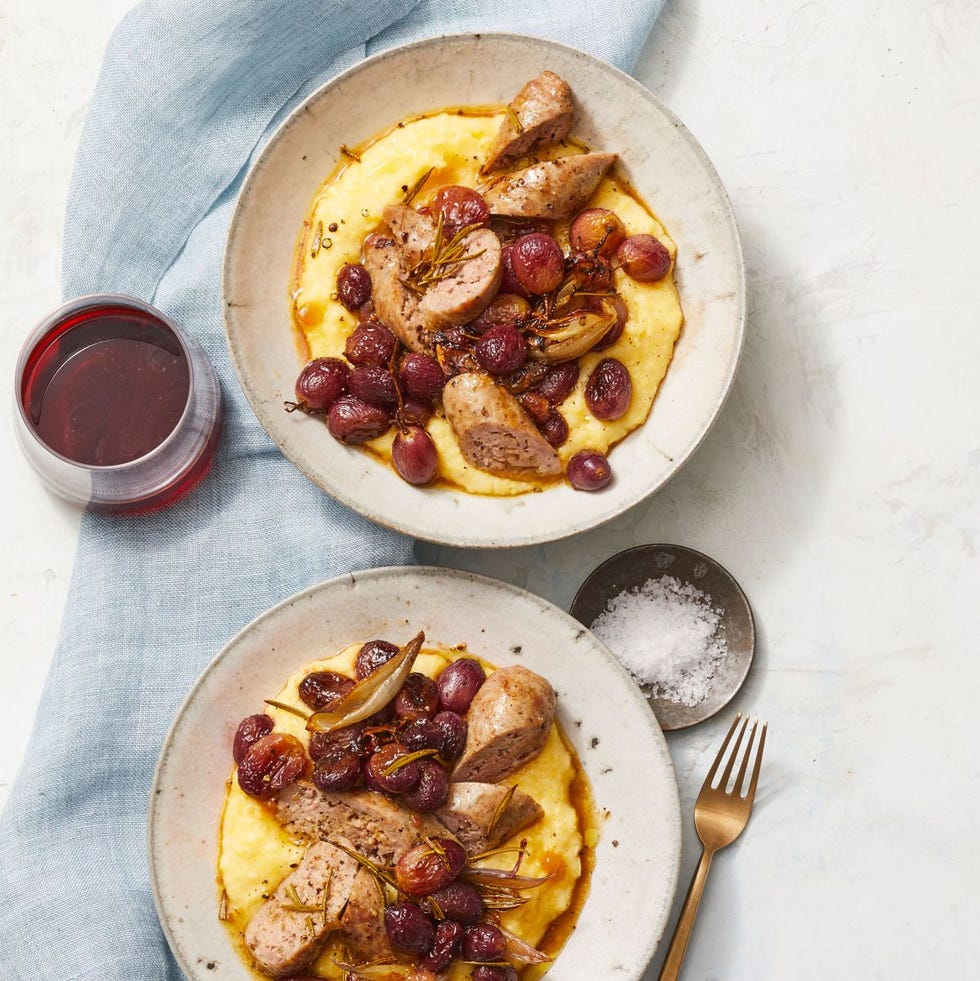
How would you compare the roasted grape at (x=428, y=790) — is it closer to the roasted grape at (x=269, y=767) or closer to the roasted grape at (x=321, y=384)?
the roasted grape at (x=269, y=767)

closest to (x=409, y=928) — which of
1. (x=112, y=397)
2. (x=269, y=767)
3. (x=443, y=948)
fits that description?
(x=443, y=948)

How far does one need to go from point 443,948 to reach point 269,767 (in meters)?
0.65

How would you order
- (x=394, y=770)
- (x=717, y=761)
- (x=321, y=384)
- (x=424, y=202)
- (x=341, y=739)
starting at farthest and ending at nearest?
1. (x=717, y=761)
2. (x=424, y=202)
3. (x=321, y=384)
4. (x=341, y=739)
5. (x=394, y=770)

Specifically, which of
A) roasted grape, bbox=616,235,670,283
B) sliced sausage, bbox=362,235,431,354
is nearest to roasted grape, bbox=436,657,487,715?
sliced sausage, bbox=362,235,431,354

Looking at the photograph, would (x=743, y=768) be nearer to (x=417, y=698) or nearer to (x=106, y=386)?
(x=417, y=698)

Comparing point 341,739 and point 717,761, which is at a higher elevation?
point 341,739

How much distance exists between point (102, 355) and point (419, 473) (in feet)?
3.13

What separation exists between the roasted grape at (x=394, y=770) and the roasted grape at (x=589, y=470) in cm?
87

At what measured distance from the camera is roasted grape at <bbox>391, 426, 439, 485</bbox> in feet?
9.31

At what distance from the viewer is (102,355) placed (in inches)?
115

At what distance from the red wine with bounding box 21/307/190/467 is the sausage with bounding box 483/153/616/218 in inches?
39.1

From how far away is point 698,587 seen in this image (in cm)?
316

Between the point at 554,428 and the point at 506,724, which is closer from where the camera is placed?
the point at 506,724

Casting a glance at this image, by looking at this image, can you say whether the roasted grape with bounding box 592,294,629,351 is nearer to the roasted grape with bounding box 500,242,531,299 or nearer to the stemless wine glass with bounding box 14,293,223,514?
the roasted grape with bounding box 500,242,531,299
